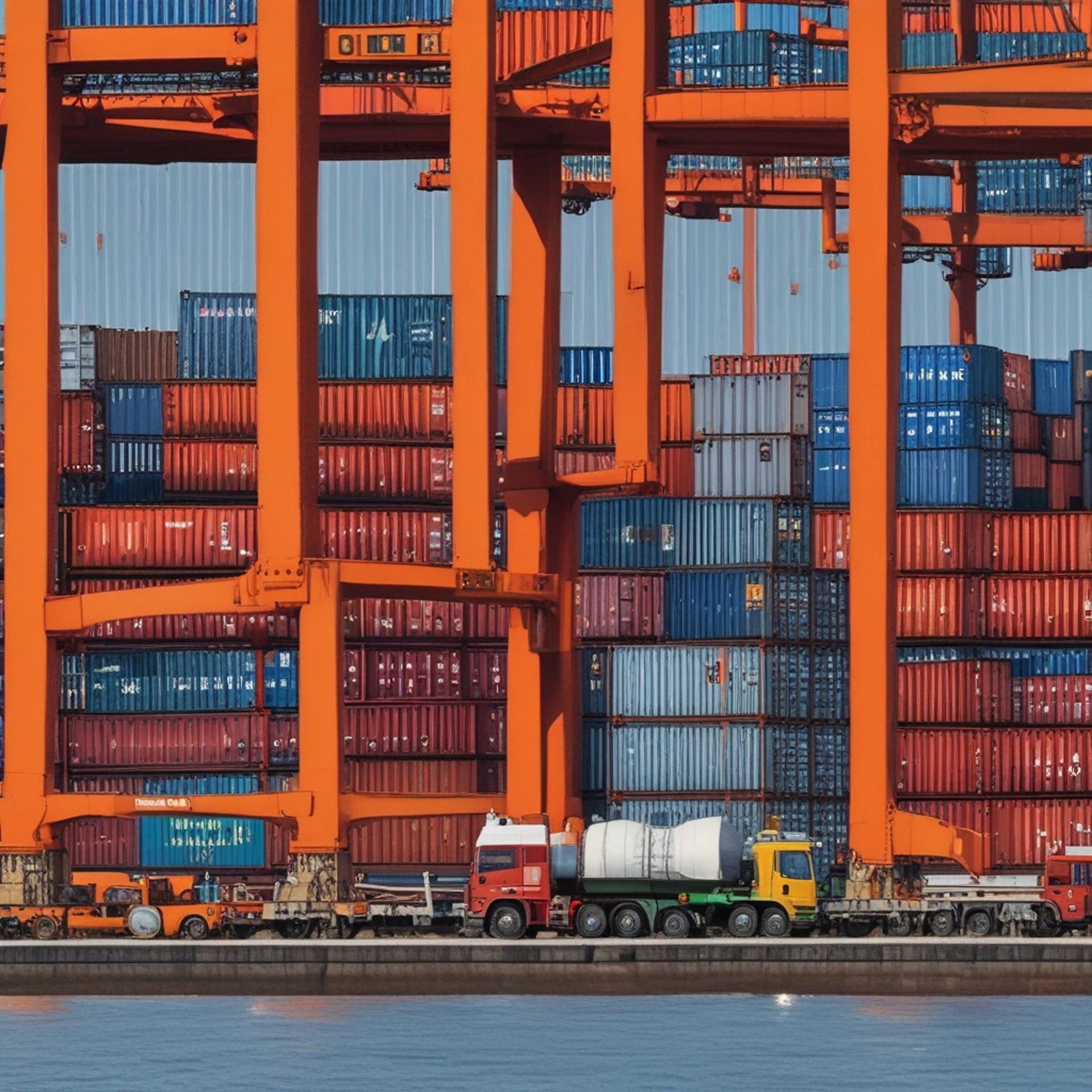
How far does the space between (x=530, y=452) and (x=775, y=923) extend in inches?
342

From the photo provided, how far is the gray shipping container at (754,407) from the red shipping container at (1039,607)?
4.43 m

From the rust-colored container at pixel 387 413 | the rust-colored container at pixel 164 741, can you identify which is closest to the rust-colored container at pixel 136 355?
the rust-colored container at pixel 387 413

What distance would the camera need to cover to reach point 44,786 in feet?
156

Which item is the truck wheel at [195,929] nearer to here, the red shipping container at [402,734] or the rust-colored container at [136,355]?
the red shipping container at [402,734]

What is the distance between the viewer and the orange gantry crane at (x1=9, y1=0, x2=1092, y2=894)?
46719 mm

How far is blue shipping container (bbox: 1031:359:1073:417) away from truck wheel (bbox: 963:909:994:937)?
13645 mm

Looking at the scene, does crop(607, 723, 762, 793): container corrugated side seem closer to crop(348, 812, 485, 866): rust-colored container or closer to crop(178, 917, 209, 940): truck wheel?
crop(348, 812, 485, 866): rust-colored container

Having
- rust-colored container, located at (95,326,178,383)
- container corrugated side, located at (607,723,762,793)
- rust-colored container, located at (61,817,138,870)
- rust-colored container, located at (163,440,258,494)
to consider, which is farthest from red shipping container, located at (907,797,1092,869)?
rust-colored container, located at (95,326,178,383)

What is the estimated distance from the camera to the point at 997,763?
53562mm

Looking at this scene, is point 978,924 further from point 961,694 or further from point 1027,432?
point 1027,432

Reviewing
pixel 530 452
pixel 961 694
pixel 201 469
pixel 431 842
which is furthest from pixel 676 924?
pixel 201 469

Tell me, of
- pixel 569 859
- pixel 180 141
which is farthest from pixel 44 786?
pixel 180 141

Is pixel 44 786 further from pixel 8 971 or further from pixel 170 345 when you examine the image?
pixel 170 345

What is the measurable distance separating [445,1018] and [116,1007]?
486 cm
